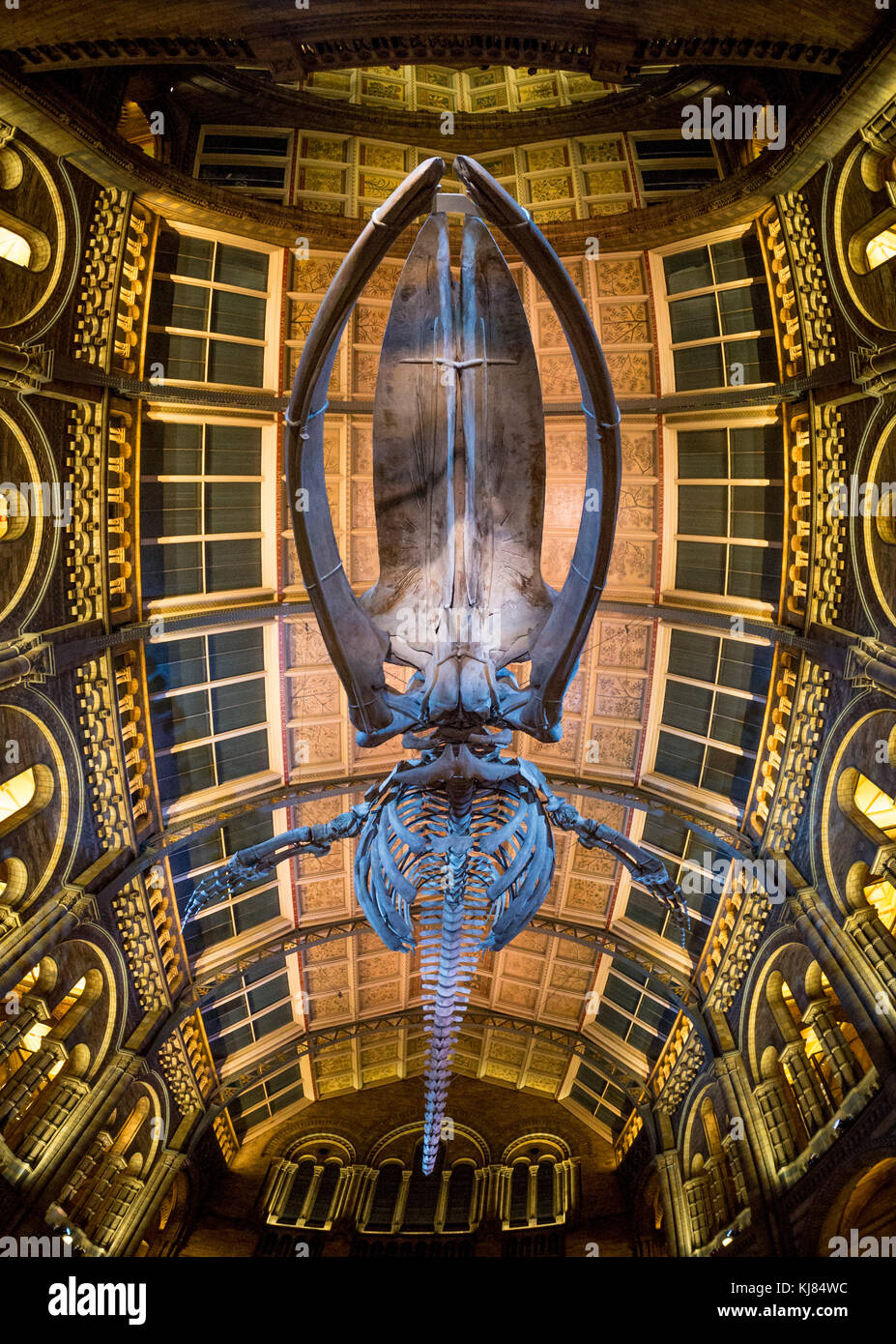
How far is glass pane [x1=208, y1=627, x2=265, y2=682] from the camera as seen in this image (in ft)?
47.4

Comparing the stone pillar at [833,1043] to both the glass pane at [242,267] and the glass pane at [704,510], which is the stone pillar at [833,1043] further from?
the glass pane at [242,267]

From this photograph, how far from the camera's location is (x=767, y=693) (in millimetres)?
13562

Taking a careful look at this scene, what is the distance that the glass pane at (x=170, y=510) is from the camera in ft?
43.7

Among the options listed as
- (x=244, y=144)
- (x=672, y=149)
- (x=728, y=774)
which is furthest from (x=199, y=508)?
(x=728, y=774)

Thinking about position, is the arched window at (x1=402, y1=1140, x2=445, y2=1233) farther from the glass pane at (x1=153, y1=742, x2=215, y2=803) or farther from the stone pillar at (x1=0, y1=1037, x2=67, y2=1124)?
the glass pane at (x1=153, y1=742, x2=215, y2=803)

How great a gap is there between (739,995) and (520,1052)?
7990 mm

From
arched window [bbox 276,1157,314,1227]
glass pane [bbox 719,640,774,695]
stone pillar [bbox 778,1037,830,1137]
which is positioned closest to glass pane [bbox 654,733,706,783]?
glass pane [bbox 719,640,774,695]

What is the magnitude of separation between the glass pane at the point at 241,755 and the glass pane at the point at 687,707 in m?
7.42

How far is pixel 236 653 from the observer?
14.8m

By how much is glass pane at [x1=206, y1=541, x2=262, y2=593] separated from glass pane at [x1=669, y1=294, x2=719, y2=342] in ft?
25.9

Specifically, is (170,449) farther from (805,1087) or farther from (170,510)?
(805,1087)

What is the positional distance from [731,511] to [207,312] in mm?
9031

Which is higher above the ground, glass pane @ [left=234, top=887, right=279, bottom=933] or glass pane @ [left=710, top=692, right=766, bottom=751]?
glass pane @ [left=710, top=692, right=766, bottom=751]
